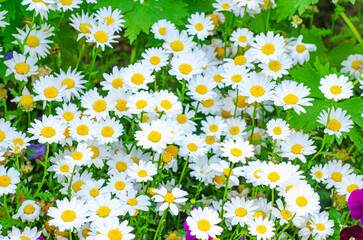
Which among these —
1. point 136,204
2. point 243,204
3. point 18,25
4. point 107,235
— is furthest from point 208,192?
point 18,25

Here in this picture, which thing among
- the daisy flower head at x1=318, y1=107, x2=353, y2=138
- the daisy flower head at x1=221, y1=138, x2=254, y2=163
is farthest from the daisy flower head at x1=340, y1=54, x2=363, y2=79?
the daisy flower head at x1=221, y1=138, x2=254, y2=163

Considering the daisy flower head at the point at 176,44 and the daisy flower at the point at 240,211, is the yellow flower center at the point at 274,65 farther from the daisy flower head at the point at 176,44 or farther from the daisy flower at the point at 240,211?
the daisy flower at the point at 240,211

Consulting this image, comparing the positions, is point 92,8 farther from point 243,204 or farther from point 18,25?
point 243,204

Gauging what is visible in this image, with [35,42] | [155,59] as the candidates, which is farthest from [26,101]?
[155,59]

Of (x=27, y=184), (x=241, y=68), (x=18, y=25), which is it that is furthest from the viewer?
(x=18, y=25)

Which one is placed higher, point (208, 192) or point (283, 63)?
point (283, 63)

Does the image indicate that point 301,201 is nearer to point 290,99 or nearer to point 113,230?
point 290,99

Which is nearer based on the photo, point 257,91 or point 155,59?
point 257,91

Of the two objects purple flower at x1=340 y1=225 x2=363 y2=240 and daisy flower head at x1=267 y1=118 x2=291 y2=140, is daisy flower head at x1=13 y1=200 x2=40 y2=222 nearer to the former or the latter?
daisy flower head at x1=267 y1=118 x2=291 y2=140
